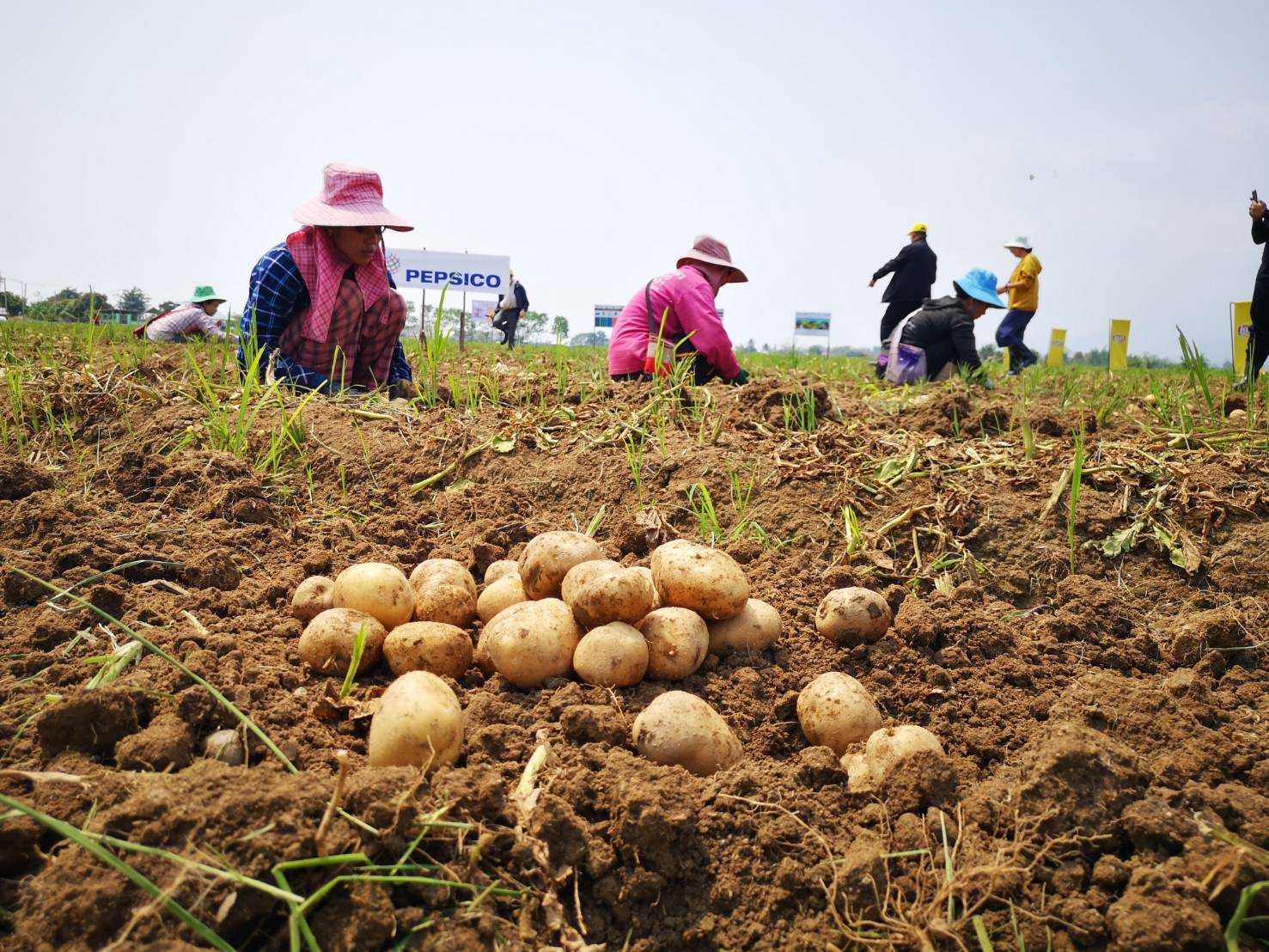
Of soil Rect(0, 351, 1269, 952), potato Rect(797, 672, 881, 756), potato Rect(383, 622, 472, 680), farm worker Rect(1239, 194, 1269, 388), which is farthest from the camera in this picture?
farm worker Rect(1239, 194, 1269, 388)

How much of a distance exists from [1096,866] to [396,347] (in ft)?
16.3

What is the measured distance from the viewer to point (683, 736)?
1796 millimetres

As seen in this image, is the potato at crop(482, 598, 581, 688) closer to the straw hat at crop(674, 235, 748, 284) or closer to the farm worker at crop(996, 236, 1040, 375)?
the straw hat at crop(674, 235, 748, 284)

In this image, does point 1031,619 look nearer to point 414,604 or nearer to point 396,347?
point 414,604

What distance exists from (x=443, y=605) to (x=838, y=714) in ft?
3.65

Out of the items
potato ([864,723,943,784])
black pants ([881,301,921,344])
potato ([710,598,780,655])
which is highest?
black pants ([881,301,921,344])

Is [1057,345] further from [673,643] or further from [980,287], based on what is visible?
[673,643]

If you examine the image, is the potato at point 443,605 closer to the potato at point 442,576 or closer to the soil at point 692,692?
the potato at point 442,576

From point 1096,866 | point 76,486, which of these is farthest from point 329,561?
point 1096,866

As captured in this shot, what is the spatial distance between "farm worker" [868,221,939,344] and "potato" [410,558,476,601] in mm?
7881

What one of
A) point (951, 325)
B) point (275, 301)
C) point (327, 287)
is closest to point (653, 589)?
point (327, 287)

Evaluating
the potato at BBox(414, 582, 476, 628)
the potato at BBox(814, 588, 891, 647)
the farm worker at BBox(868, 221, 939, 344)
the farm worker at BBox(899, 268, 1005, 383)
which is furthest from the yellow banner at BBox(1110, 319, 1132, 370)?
the potato at BBox(414, 582, 476, 628)

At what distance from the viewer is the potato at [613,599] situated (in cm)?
205

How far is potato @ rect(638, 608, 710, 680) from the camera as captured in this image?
6.81 feet
